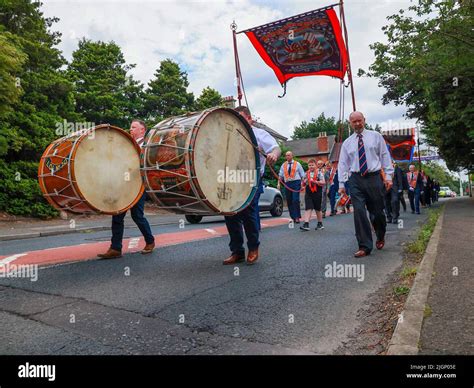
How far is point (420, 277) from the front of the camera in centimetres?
409

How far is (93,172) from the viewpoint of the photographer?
5.03 metres

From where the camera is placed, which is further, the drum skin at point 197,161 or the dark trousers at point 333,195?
the dark trousers at point 333,195

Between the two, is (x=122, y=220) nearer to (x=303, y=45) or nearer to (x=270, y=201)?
(x=303, y=45)

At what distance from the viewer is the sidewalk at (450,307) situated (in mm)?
2434

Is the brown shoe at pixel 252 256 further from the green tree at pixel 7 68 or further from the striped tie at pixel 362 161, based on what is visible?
the green tree at pixel 7 68

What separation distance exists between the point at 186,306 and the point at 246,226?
1951 millimetres

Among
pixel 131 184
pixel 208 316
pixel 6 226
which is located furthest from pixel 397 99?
pixel 208 316

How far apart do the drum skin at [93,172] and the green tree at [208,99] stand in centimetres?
2795

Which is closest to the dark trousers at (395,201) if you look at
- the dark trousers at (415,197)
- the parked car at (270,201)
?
the parked car at (270,201)

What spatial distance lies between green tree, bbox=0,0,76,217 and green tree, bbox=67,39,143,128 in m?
4.66

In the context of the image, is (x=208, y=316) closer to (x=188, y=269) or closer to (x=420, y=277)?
(x=188, y=269)

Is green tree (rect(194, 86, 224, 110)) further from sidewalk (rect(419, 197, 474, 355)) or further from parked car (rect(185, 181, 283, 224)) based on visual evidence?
sidewalk (rect(419, 197, 474, 355))

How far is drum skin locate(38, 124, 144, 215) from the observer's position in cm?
485

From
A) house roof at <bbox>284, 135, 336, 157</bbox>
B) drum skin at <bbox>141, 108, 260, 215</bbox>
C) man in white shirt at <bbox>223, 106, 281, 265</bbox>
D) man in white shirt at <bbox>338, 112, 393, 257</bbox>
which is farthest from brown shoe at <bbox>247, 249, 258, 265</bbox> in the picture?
house roof at <bbox>284, 135, 336, 157</bbox>
